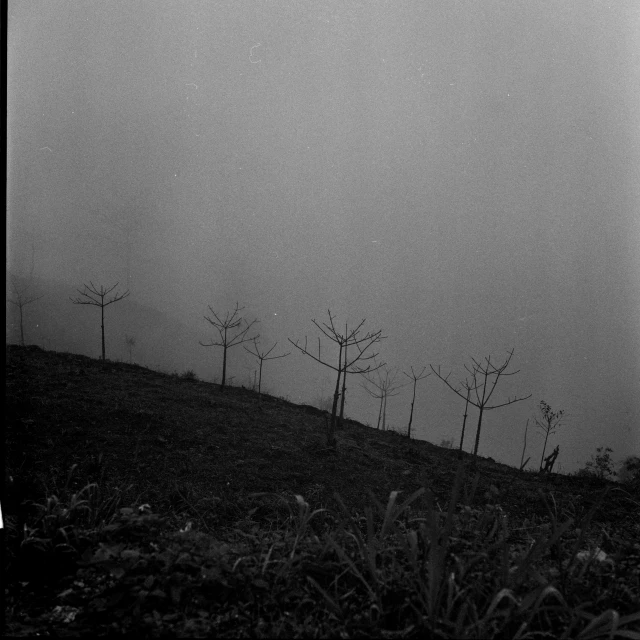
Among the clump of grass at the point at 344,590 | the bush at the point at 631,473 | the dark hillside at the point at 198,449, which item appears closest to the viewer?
the clump of grass at the point at 344,590

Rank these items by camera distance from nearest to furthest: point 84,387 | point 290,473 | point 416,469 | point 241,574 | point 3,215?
point 241,574 < point 3,215 < point 290,473 < point 416,469 < point 84,387

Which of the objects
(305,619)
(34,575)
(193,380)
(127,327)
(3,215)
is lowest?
(127,327)

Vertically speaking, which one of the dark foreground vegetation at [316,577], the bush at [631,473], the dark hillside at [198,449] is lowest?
the bush at [631,473]

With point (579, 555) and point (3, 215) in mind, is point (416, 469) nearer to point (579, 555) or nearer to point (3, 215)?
point (579, 555)

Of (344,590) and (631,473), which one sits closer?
(344,590)

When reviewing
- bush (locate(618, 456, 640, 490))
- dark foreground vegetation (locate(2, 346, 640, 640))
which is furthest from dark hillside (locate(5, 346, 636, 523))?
dark foreground vegetation (locate(2, 346, 640, 640))

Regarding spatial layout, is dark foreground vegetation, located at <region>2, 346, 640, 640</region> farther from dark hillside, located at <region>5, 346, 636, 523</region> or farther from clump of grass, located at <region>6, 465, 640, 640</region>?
dark hillside, located at <region>5, 346, 636, 523</region>

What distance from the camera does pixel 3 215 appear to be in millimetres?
1521

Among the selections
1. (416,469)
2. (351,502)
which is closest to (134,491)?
(351,502)

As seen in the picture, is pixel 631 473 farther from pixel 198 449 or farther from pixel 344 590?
pixel 344 590

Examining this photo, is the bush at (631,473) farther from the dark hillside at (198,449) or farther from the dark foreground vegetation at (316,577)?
the dark foreground vegetation at (316,577)

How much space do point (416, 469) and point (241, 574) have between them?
5679 millimetres

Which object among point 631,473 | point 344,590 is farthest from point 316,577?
point 631,473

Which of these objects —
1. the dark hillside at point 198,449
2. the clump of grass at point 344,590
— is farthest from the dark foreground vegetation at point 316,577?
the dark hillside at point 198,449
